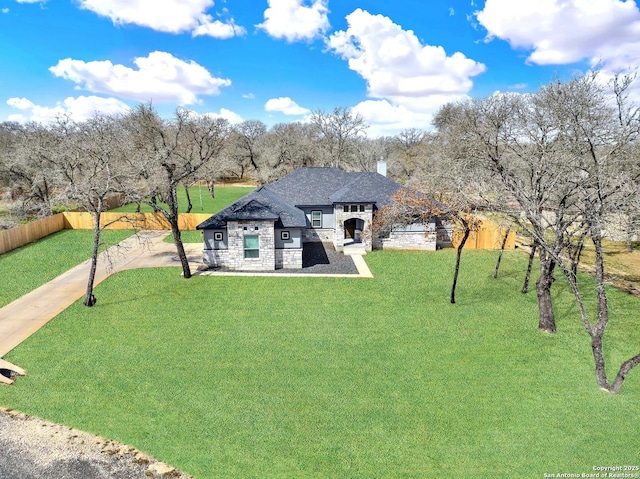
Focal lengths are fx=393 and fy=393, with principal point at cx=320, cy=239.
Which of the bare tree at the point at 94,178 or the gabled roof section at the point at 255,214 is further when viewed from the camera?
the gabled roof section at the point at 255,214

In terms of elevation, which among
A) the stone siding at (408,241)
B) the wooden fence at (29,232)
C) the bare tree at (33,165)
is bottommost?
the stone siding at (408,241)

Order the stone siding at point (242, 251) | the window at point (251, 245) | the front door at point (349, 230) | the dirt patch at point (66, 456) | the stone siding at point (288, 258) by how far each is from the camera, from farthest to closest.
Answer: the front door at point (349, 230) < the stone siding at point (288, 258) < the window at point (251, 245) < the stone siding at point (242, 251) < the dirt patch at point (66, 456)

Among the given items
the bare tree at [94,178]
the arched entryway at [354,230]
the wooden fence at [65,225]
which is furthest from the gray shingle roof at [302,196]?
A: the wooden fence at [65,225]

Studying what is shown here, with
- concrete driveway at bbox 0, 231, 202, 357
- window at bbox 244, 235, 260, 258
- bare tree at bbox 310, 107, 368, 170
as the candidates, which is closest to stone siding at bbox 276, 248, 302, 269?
window at bbox 244, 235, 260, 258

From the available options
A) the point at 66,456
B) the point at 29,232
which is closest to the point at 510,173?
the point at 66,456

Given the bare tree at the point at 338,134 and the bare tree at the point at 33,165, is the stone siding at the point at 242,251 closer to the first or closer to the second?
the bare tree at the point at 33,165

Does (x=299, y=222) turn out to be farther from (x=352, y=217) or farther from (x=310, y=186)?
(x=310, y=186)

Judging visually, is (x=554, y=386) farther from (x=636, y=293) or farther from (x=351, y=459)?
(x=636, y=293)

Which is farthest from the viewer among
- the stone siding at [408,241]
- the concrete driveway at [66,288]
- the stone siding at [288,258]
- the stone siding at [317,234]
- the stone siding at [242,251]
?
the stone siding at [317,234]
